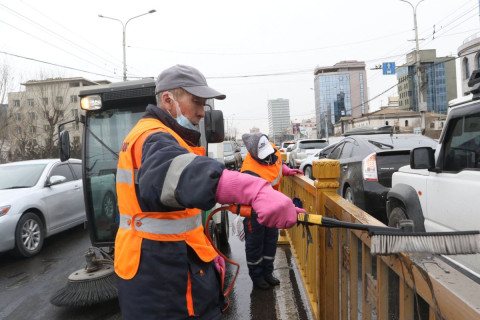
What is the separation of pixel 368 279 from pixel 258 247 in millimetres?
2357

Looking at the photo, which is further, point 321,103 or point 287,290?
point 321,103

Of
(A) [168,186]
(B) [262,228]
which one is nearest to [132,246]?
(A) [168,186]

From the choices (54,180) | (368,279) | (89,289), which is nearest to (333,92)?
(54,180)

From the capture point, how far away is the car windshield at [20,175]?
6.56m

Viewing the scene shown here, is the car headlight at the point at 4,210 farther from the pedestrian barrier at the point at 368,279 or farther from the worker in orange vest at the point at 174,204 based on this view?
the worker in orange vest at the point at 174,204

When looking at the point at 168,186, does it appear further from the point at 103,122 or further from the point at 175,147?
the point at 103,122

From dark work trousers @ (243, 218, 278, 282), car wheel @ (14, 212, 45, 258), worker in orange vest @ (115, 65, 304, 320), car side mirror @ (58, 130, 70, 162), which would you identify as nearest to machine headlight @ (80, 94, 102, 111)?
car side mirror @ (58, 130, 70, 162)

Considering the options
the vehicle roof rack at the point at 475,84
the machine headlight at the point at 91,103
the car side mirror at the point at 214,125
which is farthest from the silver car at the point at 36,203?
the vehicle roof rack at the point at 475,84

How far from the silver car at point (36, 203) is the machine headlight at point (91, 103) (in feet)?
10.1

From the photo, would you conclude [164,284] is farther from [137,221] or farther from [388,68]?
[388,68]

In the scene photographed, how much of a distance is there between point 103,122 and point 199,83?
2.92 metres

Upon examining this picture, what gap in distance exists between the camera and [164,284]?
1601 mm

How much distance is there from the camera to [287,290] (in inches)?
161

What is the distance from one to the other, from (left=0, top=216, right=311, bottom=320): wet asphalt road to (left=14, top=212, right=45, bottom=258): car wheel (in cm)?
15
